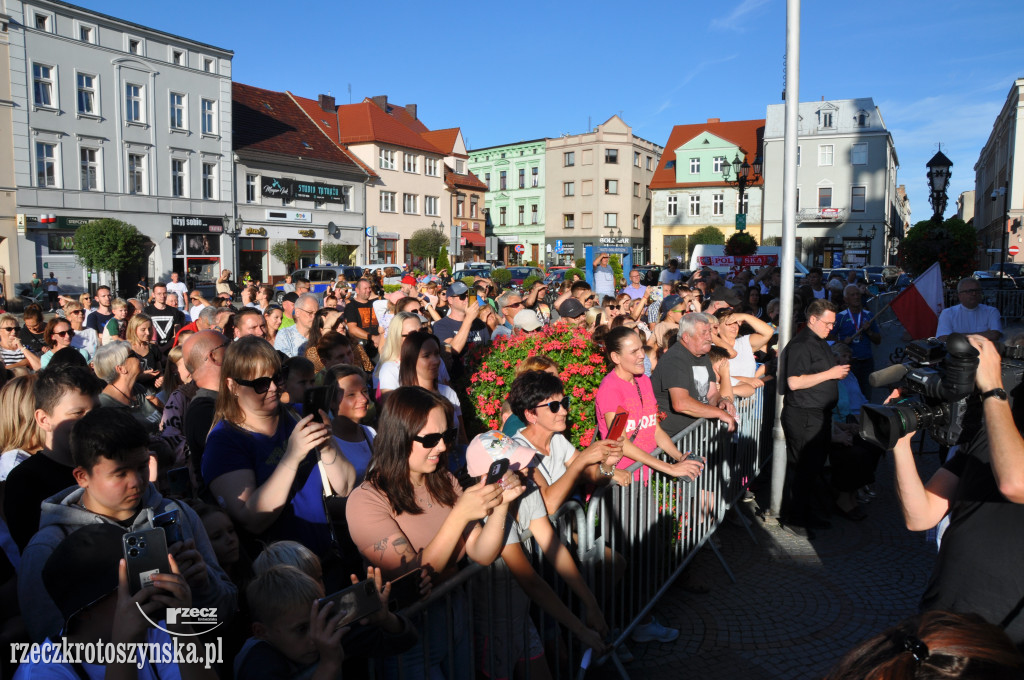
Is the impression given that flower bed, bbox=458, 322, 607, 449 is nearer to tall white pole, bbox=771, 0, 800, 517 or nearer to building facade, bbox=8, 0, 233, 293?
tall white pole, bbox=771, 0, 800, 517

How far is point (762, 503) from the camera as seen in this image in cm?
662

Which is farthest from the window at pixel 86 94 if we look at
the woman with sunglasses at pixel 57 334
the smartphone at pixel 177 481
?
the smartphone at pixel 177 481

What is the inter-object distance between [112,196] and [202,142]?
560 cm

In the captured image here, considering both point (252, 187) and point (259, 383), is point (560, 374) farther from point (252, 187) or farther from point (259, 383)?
point (252, 187)

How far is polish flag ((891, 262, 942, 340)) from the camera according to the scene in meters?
8.26

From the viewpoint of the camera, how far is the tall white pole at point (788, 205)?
572 cm

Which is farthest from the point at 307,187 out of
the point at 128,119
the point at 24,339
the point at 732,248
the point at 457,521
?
the point at 457,521

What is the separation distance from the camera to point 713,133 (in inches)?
2336

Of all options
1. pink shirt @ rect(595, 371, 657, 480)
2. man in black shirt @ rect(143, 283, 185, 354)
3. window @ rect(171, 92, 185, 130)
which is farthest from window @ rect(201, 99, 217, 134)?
pink shirt @ rect(595, 371, 657, 480)

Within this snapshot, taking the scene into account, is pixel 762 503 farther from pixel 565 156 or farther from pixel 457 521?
pixel 565 156

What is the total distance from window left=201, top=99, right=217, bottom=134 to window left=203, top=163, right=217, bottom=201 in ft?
5.65

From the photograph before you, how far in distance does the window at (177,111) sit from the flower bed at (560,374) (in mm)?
32931

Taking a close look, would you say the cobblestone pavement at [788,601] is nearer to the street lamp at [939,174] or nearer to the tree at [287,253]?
the street lamp at [939,174]

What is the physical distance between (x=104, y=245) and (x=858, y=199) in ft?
160
